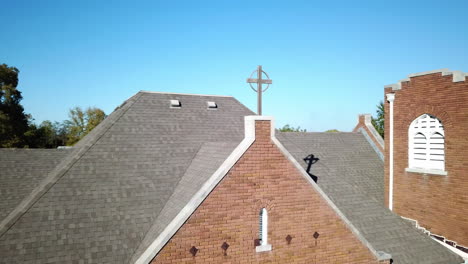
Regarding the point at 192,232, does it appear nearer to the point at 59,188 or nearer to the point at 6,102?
the point at 59,188

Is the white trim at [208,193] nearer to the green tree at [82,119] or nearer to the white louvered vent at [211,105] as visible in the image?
the white louvered vent at [211,105]

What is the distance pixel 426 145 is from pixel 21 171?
17170 millimetres

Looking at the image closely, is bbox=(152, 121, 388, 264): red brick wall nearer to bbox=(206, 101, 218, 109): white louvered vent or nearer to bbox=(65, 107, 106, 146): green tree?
bbox=(206, 101, 218, 109): white louvered vent

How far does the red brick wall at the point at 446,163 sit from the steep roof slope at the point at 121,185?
726 centimetres

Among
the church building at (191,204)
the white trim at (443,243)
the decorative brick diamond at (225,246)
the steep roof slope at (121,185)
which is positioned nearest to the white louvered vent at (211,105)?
the steep roof slope at (121,185)

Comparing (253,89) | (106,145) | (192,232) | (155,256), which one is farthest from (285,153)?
(106,145)

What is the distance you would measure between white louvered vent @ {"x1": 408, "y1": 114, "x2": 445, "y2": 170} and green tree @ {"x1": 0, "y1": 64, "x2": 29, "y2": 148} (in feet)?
151

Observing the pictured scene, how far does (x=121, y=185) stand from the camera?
1091 centimetres

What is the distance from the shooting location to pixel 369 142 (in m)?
21.3

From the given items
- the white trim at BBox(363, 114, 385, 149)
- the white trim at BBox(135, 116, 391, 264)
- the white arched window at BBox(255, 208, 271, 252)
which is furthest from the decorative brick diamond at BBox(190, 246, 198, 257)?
the white trim at BBox(363, 114, 385, 149)

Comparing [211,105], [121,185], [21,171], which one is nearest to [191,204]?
[121,185]

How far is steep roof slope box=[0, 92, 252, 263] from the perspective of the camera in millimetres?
8695

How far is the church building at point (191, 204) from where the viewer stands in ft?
28.9

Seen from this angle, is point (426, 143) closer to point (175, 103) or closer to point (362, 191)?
point (362, 191)
